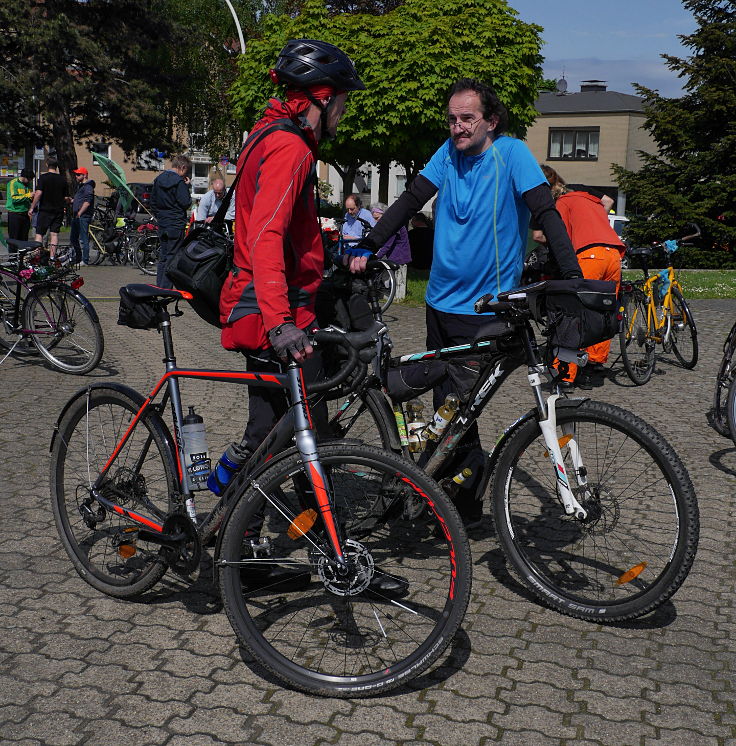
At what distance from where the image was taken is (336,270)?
434cm

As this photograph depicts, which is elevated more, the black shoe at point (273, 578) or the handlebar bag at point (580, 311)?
the handlebar bag at point (580, 311)

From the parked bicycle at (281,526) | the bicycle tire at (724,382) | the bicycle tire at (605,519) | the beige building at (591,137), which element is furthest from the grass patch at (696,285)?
the beige building at (591,137)

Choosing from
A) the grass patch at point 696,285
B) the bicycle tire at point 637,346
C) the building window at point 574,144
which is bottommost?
the grass patch at point 696,285

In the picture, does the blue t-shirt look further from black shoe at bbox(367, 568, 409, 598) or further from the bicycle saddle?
black shoe at bbox(367, 568, 409, 598)

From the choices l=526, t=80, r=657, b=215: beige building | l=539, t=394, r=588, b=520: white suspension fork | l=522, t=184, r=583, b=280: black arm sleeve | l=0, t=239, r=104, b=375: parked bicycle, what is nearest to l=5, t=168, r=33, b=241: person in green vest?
l=0, t=239, r=104, b=375: parked bicycle

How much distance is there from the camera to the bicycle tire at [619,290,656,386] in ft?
30.1

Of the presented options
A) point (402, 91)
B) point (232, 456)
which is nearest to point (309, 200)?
point (232, 456)

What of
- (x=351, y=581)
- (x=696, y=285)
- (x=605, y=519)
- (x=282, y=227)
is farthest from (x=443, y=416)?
(x=696, y=285)

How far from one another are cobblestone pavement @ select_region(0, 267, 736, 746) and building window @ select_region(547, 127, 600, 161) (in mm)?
59959

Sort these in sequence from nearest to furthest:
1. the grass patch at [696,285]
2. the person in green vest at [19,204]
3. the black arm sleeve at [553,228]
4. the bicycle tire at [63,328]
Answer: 1. the black arm sleeve at [553,228]
2. the bicycle tire at [63,328]
3. the grass patch at [696,285]
4. the person in green vest at [19,204]

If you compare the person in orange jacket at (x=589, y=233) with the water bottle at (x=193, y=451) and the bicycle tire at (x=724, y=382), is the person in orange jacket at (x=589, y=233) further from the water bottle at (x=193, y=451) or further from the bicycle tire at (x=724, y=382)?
the water bottle at (x=193, y=451)

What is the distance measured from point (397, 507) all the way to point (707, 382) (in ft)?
22.3

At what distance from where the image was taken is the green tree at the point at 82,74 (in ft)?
117

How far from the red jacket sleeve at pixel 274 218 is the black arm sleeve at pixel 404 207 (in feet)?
3.83
